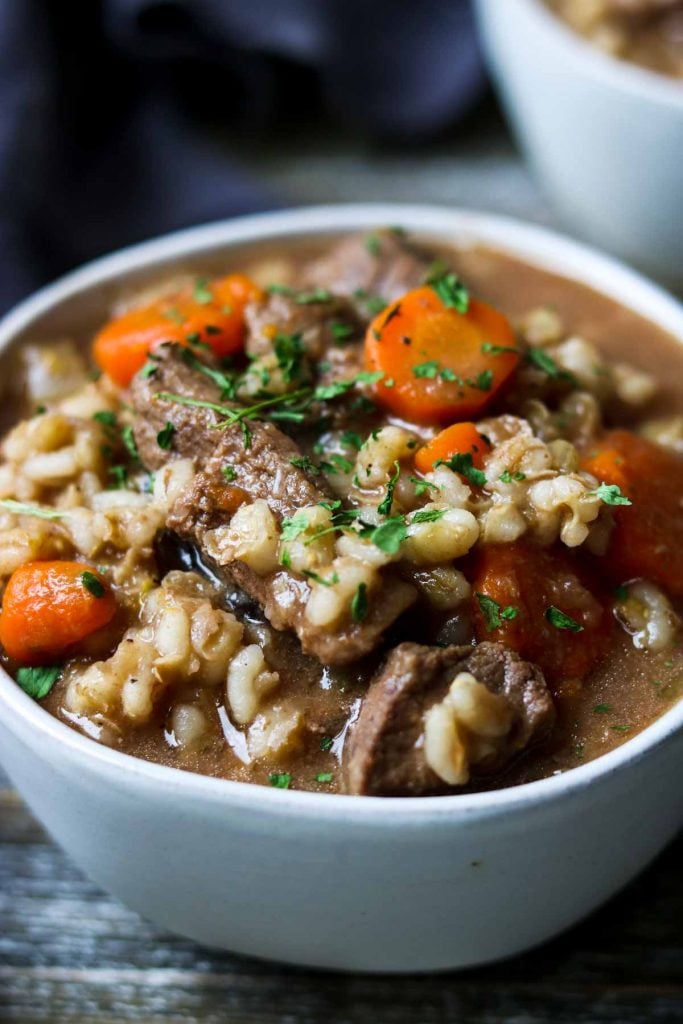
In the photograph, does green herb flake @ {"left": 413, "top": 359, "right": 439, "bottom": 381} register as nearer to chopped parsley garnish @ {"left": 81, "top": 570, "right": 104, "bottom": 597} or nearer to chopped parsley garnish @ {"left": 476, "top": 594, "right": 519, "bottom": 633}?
chopped parsley garnish @ {"left": 476, "top": 594, "right": 519, "bottom": 633}

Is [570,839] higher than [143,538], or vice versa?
[143,538]

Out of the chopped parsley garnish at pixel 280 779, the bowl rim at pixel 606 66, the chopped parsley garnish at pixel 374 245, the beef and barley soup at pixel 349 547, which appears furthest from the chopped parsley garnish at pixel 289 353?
the bowl rim at pixel 606 66

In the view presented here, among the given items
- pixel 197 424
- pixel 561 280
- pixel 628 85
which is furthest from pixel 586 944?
pixel 628 85

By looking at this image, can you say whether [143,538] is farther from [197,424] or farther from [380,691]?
[380,691]

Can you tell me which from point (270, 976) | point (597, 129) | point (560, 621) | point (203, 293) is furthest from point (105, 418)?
point (597, 129)

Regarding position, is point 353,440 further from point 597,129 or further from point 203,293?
point 597,129

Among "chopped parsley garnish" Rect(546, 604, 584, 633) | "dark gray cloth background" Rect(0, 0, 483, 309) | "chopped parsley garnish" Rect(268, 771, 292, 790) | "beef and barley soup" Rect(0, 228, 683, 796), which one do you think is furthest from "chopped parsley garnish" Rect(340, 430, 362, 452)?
"dark gray cloth background" Rect(0, 0, 483, 309)

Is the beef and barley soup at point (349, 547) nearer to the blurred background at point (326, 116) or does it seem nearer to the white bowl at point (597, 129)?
the white bowl at point (597, 129)
